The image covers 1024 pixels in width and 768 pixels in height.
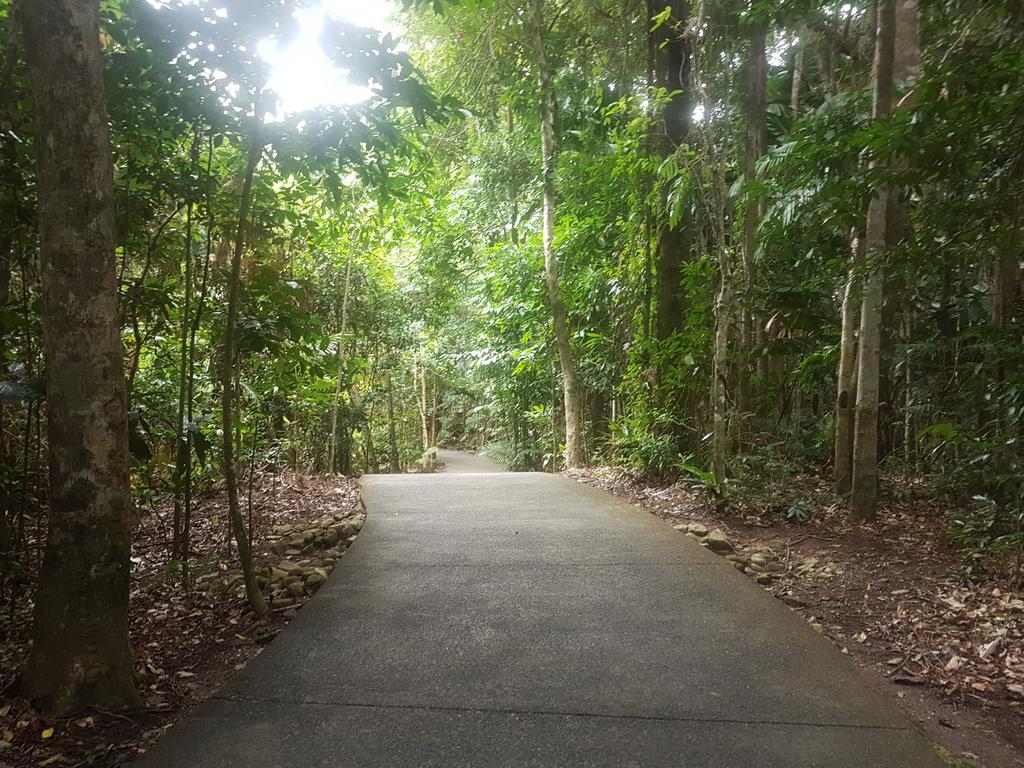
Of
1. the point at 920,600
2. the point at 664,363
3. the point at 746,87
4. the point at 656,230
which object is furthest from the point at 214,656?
the point at 746,87

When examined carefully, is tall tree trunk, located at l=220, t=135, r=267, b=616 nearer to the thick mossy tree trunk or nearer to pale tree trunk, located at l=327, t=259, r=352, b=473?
the thick mossy tree trunk

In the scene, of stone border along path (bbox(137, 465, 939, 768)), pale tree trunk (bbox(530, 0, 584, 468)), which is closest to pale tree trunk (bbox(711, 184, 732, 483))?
stone border along path (bbox(137, 465, 939, 768))

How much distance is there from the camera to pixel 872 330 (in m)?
6.45

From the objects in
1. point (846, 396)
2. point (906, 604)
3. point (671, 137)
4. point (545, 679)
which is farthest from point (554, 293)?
point (545, 679)

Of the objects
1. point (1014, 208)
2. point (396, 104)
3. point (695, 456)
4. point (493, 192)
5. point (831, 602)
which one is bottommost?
point (831, 602)

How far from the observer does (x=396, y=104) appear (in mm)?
4844

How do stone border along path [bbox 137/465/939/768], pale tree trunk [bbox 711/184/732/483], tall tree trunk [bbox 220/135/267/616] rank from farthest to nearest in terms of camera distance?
pale tree trunk [bbox 711/184/732/483] < tall tree trunk [bbox 220/135/267/616] < stone border along path [bbox 137/465/939/768]

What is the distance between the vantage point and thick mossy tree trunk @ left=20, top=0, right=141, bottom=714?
2965 millimetres

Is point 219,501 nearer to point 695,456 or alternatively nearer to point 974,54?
point 695,456

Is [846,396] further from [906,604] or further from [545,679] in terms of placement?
[545,679]

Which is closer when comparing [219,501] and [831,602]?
[831,602]

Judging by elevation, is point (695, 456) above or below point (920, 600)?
above

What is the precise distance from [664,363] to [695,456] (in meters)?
1.33

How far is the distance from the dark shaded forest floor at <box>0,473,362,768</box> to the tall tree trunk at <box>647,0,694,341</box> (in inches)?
196
